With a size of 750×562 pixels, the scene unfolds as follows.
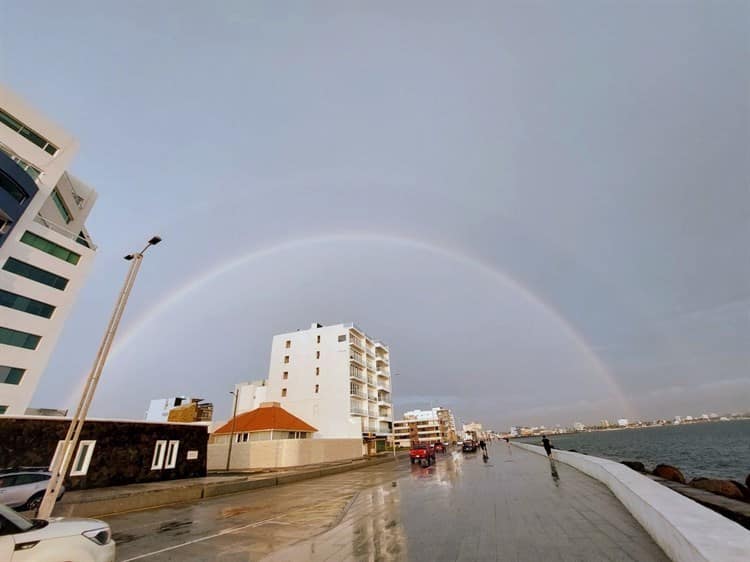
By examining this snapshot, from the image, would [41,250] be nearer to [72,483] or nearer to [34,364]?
[34,364]

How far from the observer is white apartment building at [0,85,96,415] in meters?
30.0

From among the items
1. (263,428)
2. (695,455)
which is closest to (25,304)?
(263,428)

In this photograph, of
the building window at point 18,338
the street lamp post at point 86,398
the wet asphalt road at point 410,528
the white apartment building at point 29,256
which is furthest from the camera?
the white apartment building at point 29,256

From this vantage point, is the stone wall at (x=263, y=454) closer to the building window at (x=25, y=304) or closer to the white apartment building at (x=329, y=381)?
the white apartment building at (x=329, y=381)

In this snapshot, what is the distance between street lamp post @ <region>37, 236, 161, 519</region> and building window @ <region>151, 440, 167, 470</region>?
35.5 feet

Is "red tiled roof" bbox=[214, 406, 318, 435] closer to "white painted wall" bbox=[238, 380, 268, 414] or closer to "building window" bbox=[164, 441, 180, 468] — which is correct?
"building window" bbox=[164, 441, 180, 468]

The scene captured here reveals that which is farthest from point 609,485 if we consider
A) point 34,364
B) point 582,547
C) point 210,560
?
point 34,364

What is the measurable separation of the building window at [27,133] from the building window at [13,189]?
243 inches

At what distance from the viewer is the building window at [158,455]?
2188cm

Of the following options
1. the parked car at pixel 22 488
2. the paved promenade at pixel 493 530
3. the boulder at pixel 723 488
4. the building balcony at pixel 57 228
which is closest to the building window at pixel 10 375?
the building balcony at pixel 57 228

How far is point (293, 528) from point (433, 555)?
5.04m

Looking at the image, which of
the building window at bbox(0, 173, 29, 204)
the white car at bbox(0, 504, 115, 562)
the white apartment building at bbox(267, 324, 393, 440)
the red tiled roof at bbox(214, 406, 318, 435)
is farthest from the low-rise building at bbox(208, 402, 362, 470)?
the white car at bbox(0, 504, 115, 562)

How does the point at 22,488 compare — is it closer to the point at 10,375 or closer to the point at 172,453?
the point at 172,453

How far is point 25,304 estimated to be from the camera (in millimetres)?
31812
